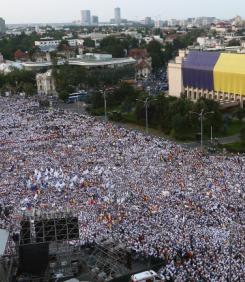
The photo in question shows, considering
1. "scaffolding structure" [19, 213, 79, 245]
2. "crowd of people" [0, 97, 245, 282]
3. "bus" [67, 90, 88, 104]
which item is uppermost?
"scaffolding structure" [19, 213, 79, 245]

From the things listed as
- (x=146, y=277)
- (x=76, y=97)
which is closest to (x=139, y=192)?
(x=146, y=277)

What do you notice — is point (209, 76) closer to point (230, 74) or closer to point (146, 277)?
point (230, 74)

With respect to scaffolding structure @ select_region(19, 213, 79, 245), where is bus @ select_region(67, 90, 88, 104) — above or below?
below

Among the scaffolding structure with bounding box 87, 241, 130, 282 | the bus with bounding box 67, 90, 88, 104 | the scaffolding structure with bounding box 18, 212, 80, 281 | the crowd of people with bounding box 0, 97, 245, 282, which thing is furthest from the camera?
the bus with bounding box 67, 90, 88, 104

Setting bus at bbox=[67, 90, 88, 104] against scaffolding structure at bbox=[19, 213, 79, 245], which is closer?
scaffolding structure at bbox=[19, 213, 79, 245]

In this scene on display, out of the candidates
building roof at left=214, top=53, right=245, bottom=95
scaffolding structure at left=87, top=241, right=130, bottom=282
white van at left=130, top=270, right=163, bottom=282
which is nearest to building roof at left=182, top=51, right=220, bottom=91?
building roof at left=214, top=53, right=245, bottom=95

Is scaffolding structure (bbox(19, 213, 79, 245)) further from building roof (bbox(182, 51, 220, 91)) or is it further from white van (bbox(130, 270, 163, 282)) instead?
building roof (bbox(182, 51, 220, 91))

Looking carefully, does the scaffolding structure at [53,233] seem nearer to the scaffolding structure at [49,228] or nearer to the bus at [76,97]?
the scaffolding structure at [49,228]
